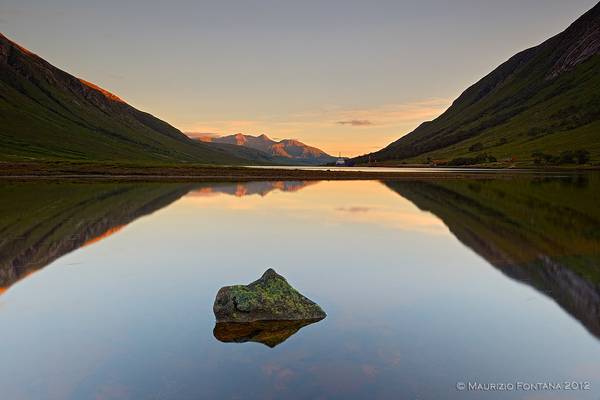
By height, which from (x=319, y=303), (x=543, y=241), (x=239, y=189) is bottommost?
(x=239, y=189)

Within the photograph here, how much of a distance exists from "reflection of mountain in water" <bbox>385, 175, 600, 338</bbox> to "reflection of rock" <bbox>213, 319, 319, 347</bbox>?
9207 millimetres

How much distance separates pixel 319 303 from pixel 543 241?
753 inches

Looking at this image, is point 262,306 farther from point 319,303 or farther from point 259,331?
point 319,303

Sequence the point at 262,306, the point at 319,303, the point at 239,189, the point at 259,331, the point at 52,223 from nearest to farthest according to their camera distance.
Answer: the point at 259,331
the point at 262,306
the point at 319,303
the point at 52,223
the point at 239,189

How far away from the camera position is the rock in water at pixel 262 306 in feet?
48.8

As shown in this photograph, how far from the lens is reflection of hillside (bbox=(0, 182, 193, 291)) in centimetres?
2342

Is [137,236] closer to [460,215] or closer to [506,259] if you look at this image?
[506,259]

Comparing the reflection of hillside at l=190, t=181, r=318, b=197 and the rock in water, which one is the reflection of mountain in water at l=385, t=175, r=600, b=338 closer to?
the rock in water

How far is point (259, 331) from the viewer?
45.9 ft

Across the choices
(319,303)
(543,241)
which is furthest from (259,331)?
(543,241)

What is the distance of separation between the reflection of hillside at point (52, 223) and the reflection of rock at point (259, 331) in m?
10.6

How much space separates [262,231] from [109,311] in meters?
18.5

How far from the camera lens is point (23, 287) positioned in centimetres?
1845

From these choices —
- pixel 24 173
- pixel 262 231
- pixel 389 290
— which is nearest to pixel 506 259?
pixel 389 290
